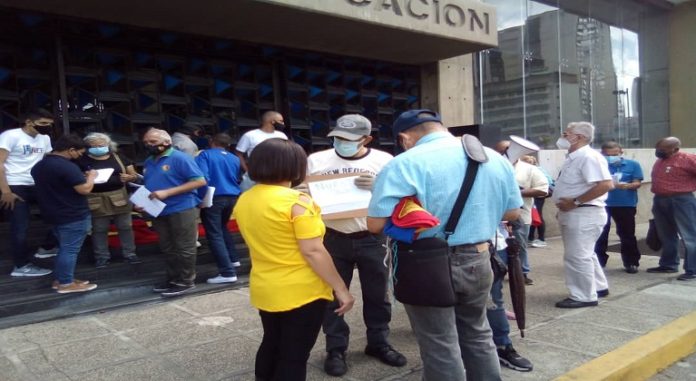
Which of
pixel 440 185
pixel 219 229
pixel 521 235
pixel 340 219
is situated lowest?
pixel 521 235

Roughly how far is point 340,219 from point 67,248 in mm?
3082

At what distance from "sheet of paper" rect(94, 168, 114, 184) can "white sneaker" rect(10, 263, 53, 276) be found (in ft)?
3.60

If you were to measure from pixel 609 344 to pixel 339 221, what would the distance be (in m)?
2.33

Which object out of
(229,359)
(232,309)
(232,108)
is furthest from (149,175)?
(232,108)

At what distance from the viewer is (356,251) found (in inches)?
142

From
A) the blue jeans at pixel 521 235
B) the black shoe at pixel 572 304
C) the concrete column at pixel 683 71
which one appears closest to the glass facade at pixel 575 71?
the concrete column at pixel 683 71

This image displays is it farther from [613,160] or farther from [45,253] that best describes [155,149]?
[613,160]

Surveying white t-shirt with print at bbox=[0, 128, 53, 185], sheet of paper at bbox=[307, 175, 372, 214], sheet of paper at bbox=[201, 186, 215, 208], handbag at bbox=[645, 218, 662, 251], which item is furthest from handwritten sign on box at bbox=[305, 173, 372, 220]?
handbag at bbox=[645, 218, 662, 251]

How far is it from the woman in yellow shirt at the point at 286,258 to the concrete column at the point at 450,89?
7.50 m

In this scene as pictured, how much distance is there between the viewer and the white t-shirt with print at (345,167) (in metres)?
3.59

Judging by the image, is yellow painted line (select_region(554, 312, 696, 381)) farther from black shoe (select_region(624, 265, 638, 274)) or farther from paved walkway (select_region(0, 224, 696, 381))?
black shoe (select_region(624, 265, 638, 274))

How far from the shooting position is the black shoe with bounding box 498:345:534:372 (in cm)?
361

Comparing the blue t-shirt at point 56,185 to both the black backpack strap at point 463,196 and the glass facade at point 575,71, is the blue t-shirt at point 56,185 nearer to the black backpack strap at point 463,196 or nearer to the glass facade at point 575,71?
the black backpack strap at point 463,196

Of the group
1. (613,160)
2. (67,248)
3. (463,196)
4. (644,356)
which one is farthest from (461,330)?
(613,160)
